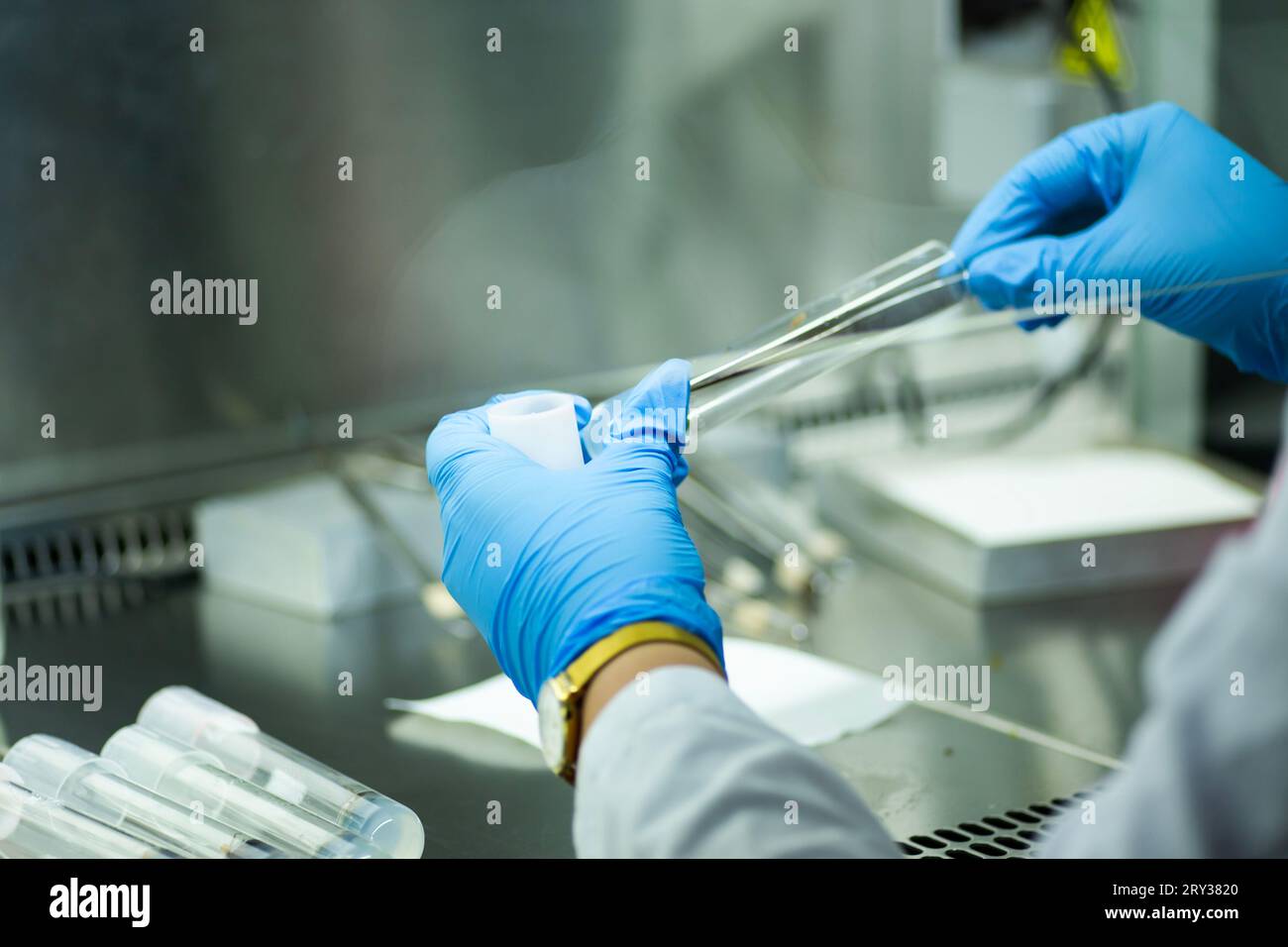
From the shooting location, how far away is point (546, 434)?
102 cm

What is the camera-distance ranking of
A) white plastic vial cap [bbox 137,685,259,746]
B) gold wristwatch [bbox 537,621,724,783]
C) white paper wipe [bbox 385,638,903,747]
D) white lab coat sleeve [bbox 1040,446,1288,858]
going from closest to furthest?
white lab coat sleeve [bbox 1040,446,1288,858] < gold wristwatch [bbox 537,621,724,783] < white plastic vial cap [bbox 137,685,259,746] < white paper wipe [bbox 385,638,903,747]

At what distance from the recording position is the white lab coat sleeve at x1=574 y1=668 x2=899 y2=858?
67cm

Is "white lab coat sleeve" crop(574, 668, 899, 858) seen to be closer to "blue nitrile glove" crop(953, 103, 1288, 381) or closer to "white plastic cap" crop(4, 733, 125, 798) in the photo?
"white plastic cap" crop(4, 733, 125, 798)

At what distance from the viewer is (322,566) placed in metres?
1.57

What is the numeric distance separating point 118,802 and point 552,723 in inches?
16.5

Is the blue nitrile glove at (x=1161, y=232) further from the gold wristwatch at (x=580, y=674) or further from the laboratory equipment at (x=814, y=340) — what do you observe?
the gold wristwatch at (x=580, y=674)

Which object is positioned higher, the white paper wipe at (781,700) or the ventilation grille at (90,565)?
the ventilation grille at (90,565)

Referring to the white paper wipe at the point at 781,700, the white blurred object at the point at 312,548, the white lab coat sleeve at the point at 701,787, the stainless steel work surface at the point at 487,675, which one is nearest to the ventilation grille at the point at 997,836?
the stainless steel work surface at the point at 487,675

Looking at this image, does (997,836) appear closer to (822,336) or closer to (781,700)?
(781,700)

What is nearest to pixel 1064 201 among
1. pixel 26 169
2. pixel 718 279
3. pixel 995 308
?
pixel 995 308

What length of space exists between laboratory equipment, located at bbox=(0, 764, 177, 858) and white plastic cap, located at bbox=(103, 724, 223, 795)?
3.0 inches

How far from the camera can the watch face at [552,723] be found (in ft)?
2.56

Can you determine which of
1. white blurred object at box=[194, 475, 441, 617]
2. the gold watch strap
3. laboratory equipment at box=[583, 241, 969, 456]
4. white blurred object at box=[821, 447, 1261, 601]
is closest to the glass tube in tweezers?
laboratory equipment at box=[583, 241, 969, 456]

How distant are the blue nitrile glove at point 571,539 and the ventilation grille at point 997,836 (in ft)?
1.12
